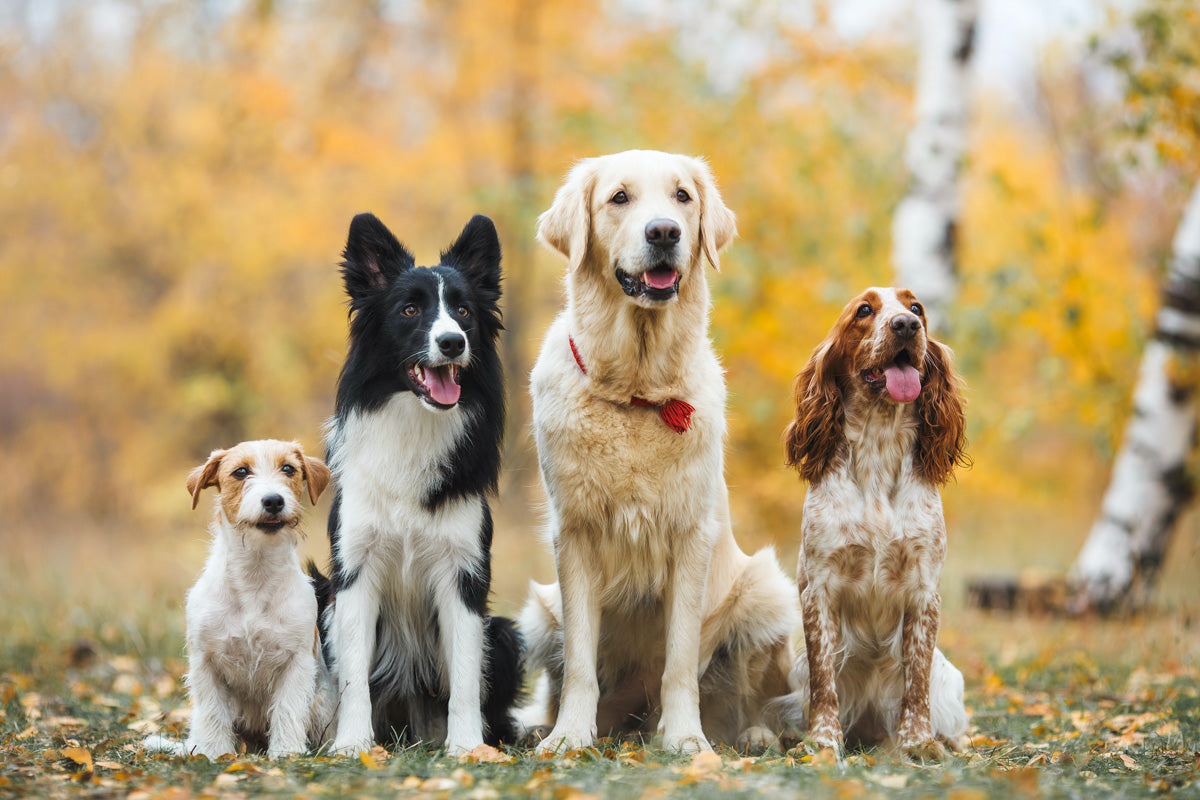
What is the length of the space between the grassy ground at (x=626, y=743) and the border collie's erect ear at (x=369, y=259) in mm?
1370

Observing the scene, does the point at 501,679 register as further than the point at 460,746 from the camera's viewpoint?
Yes

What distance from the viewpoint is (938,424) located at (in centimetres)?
373

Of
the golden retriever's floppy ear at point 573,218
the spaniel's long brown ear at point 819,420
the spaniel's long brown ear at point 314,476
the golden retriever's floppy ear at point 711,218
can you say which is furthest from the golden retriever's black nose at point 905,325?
the spaniel's long brown ear at point 314,476

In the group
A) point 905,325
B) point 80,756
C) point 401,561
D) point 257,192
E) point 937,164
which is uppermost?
point 257,192

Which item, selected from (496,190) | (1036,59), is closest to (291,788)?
(1036,59)

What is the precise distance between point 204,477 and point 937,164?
20.7 ft

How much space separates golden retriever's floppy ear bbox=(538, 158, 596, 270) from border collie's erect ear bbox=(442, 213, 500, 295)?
22 cm

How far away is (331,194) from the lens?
1361 cm

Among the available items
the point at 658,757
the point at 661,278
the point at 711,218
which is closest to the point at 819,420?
the point at 661,278

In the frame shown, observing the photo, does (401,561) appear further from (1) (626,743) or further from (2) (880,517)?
(2) (880,517)

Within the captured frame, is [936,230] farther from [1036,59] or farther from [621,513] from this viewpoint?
[621,513]

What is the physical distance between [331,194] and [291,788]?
38.6ft

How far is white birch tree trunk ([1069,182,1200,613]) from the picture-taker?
25.2 ft

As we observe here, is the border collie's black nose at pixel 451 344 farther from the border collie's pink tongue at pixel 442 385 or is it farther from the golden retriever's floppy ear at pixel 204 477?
the golden retriever's floppy ear at pixel 204 477
